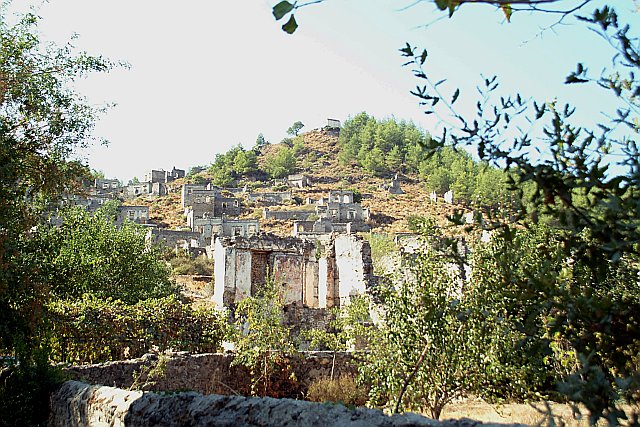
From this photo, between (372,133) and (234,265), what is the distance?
327 ft

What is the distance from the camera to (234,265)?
2309 cm

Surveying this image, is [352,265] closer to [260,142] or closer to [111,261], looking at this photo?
[111,261]

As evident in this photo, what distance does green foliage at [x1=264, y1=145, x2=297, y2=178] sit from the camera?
10331cm

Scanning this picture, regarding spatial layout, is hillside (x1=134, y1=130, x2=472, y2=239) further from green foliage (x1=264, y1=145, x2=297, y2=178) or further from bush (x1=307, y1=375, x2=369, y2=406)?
bush (x1=307, y1=375, x2=369, y2=406)

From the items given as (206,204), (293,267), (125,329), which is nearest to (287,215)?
(206,204)

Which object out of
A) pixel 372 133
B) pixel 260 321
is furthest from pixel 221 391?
pixel 372 133

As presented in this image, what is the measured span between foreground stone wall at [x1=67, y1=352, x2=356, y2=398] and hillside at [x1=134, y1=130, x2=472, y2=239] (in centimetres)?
4483

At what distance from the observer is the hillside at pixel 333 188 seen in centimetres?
7294

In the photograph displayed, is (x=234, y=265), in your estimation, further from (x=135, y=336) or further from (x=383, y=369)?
(x=383, y=369)

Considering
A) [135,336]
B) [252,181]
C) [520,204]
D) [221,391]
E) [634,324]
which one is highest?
[252,181]

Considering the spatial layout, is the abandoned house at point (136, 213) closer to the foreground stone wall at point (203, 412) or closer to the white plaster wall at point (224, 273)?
the white plaster wall at point (224, 273)

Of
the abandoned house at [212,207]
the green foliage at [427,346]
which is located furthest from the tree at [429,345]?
the abandoned house at [212,207]

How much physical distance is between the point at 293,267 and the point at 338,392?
38.7ft

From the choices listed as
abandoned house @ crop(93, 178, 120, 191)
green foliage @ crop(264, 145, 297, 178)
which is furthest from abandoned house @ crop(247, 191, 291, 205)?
abandoned house @ crop(93, 178, 120, 191)
